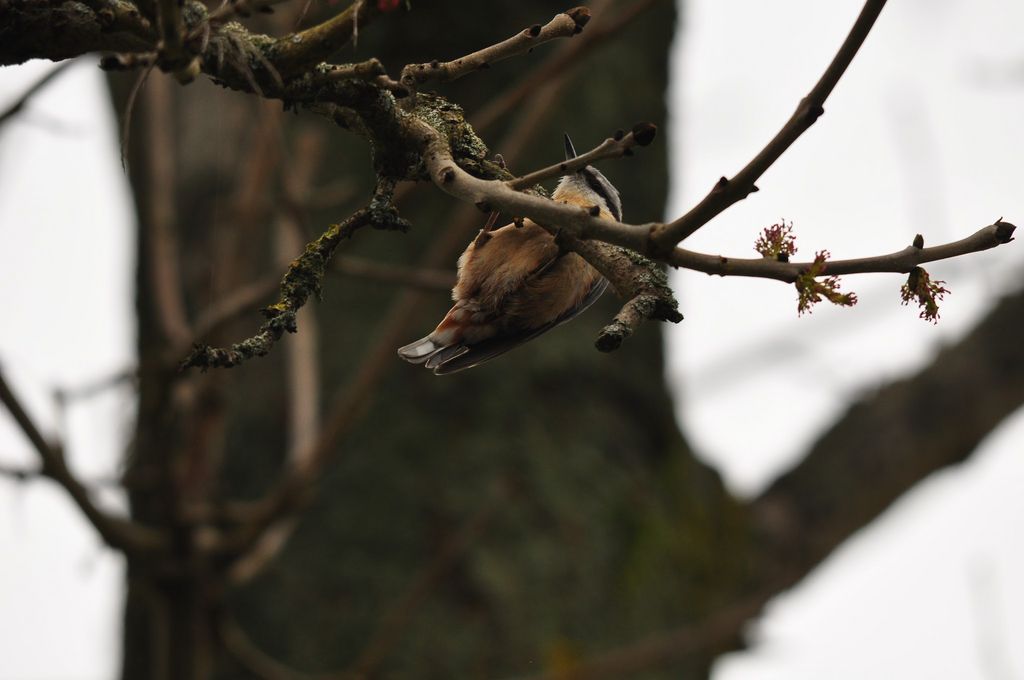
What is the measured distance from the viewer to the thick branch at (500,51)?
1.26 m

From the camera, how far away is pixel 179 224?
4312 millimetres

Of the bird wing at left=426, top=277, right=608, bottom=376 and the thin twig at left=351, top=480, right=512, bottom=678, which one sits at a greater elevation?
the bird wing at left=426, top=277, right=608, bottom=376

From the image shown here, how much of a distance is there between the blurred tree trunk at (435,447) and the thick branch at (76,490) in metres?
0.30

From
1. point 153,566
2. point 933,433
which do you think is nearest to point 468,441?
point 153,566

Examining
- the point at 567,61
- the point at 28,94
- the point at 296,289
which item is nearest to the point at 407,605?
the point at 567,61

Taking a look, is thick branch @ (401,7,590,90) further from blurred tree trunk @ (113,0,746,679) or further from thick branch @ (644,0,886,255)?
blurred tree trunk @ (113,0,746,679)

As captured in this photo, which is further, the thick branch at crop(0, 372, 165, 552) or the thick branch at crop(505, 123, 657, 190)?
the thick branch at crop(0, 372, 165, 552)

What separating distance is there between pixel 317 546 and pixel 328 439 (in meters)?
0.88

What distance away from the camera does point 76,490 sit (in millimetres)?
2475

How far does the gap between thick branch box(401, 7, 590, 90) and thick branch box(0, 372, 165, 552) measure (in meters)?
1.20

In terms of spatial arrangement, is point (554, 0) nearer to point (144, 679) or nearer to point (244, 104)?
point (244, 104)

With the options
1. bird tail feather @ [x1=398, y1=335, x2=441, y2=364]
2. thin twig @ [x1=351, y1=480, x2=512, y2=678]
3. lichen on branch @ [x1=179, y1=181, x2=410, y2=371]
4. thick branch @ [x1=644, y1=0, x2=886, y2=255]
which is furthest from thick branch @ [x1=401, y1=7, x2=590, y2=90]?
thin twig @ [x1=351, y1=480, x2=512, y2=678]

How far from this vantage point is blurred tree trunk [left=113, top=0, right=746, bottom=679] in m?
→ 3.39

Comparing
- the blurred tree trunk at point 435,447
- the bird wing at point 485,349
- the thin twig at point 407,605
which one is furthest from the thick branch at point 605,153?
the thin twig at point 407,605
